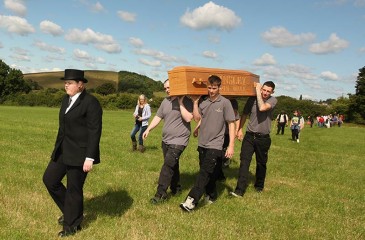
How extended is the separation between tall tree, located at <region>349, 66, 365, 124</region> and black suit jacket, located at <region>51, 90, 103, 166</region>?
303 feet

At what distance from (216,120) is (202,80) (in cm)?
77

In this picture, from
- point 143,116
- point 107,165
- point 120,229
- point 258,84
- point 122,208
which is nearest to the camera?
point 120,229

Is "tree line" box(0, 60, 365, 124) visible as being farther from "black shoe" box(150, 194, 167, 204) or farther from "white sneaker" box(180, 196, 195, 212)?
"white sneaker" box(180, 196, 195, 212)

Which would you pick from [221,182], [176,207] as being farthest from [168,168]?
[221,182]

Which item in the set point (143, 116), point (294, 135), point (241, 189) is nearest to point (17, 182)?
point (241, 189)

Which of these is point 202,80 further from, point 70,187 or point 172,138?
point 70,187

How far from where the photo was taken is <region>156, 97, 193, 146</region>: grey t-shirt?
24.4 ft

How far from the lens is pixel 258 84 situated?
26.5 feet

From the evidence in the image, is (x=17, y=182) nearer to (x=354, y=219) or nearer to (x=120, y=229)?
(x=120, y=229)

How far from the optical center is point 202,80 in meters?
7.05

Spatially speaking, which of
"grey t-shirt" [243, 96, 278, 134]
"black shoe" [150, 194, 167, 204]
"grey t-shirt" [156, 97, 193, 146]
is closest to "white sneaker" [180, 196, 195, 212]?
"black shoe" [150, 194, 167, 204]

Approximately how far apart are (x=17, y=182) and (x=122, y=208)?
2815 mm

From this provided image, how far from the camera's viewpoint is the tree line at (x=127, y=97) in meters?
81.8

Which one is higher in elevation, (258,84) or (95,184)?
(258,84)
